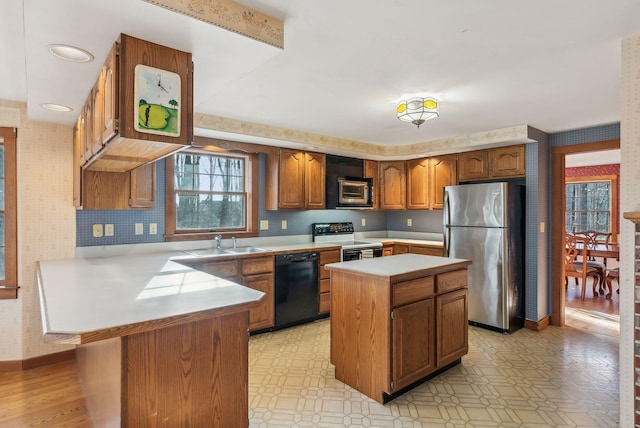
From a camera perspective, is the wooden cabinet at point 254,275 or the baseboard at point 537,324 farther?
the baseboard at point 537,324

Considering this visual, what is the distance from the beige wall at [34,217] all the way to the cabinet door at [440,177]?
429 centimetres

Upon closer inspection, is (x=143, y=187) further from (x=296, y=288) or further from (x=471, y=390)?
(x=471, y=390)

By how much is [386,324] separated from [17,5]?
8.76 ft

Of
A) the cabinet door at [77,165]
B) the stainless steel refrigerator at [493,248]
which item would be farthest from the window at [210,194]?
the stainless steel refrigerator at [493,248]

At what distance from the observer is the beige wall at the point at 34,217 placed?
2.93 meters

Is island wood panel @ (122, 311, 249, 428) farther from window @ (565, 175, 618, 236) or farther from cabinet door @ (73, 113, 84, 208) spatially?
window @ (565, 175, 618, 236)

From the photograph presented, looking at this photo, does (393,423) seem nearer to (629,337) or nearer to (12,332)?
(629,337)

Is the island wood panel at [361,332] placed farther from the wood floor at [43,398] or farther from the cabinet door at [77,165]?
the cabinet door at [77,165]

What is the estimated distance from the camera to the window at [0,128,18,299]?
2910 millimetres

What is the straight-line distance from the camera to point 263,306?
372 cm

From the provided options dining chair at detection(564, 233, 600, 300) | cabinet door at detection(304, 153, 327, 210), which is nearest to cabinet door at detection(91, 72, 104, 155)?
cabinet door at detection(304, 153, 327, 210)

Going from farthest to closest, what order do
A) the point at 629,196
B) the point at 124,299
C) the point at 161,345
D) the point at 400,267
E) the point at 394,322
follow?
1. the point at 400,267
2. the point at 394,322
3. the point at 629,196
4. the point at 124,299
5. the point at 161,345

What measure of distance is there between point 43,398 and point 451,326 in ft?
10.4

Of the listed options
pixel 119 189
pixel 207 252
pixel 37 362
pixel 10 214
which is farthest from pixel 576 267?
pixel 10 214
